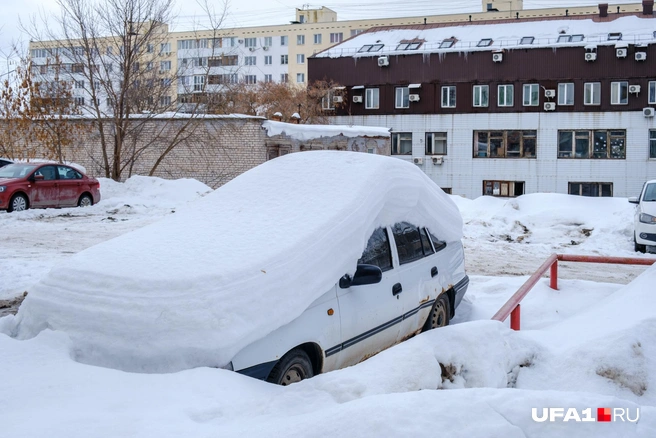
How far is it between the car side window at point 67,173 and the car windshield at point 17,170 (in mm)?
939

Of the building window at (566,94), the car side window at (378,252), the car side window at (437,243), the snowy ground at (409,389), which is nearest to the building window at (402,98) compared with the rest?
the building window at (566,94)

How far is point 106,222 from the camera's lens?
58.1 feet

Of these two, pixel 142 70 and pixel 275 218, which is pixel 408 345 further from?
pixel 142 70

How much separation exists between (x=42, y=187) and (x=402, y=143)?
29525mm

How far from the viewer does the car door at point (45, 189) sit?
61.9ft

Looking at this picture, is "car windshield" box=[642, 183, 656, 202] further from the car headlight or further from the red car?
the red car

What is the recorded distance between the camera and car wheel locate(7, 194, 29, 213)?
1808 cm

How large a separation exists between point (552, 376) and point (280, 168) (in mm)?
2991

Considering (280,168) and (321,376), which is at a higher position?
(280,168)

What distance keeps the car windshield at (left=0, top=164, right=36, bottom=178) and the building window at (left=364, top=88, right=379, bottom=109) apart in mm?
29651

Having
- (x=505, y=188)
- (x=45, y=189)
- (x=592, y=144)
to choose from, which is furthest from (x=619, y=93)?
(x=45, y=189)

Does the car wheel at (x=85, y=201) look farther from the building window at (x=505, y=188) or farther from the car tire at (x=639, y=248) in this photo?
the building window at (x=505, y=188)

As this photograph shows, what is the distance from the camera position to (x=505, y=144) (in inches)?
1682

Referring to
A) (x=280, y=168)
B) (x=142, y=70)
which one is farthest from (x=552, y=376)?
(x=142, y=70)
